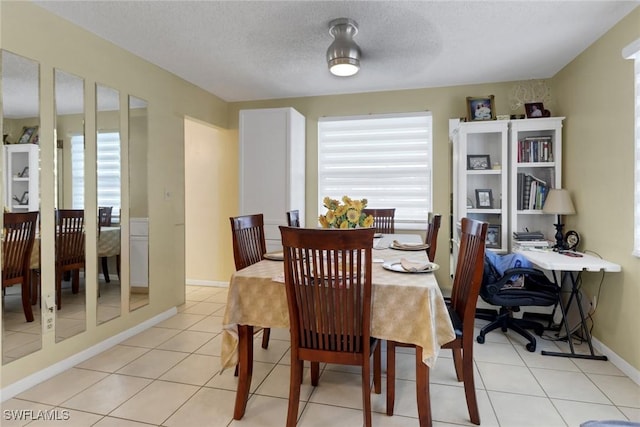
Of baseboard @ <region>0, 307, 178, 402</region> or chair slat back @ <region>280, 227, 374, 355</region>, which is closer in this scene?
chair slat back @ <region>280, 227, 374, 355</region>

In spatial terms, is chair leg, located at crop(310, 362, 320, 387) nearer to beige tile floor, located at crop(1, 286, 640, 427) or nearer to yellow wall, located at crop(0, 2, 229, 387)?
beige tile floor, located at crop(1, 286, 640, 427)

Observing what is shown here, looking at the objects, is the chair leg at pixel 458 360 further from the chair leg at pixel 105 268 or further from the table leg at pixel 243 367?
the chair leg at pixel 105 268

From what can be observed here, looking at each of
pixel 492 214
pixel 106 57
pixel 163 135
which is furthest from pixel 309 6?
pixel 492 214

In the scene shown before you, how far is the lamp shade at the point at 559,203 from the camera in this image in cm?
311

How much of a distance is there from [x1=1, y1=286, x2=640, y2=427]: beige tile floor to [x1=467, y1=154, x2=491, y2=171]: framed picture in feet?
5.78

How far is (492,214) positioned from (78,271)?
384cm

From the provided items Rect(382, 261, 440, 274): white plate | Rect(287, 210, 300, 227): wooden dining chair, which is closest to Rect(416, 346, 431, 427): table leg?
Rect(382, 261, 440, 274): white plate

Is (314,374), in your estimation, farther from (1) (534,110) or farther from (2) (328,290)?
(1) (534,110)

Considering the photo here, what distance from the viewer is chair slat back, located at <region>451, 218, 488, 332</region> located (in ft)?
5.85

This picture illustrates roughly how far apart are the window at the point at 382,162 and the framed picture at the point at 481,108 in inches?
19.0

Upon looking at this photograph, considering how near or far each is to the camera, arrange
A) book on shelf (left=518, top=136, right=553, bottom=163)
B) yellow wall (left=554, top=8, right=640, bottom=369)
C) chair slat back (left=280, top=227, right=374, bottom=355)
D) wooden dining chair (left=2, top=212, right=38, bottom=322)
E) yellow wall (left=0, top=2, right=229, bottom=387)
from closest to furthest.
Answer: chair slat back (left=280, top=227, right=374, bottom=355)
wooden dining chair (left=2, top=212, right=38, bottom=322)
yellow wall (left=0, top=2, right=229, bottom=387)
yellow wall (left=554, top=8, right=640, bottom=369)
book on shelf (left=518, top=136, right=553, bottom=163)

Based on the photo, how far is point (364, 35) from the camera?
2705 millimetres

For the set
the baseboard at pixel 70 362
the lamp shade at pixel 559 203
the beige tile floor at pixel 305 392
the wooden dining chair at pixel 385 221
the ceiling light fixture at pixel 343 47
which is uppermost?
the ceiling light fixture at pixel 343 47

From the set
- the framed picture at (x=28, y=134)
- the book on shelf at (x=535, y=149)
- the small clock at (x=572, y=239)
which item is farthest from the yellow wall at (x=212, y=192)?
the small clock at (x=572, y=239)
